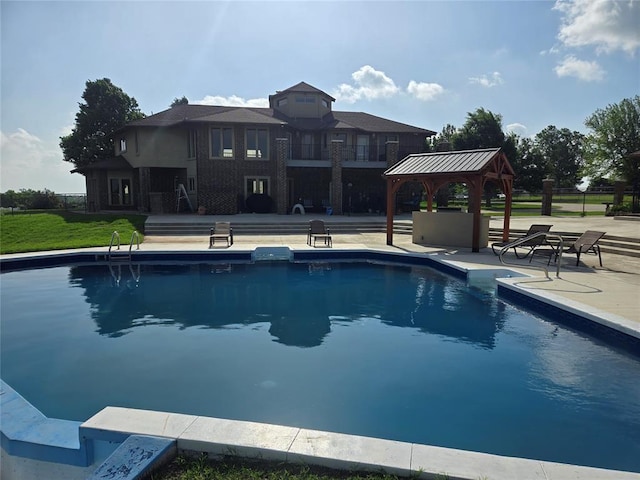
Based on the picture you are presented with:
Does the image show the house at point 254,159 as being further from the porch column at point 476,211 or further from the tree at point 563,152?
the tree at point 563,152

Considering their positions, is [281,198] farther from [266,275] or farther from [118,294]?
[118,294]

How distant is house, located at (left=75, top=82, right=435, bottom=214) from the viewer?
80.0 feet

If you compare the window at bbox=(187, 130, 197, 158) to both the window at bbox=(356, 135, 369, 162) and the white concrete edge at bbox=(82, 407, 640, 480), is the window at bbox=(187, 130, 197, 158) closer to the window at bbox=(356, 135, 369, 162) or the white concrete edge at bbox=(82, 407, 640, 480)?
Answer: the window at bbox=(356, 135, 369, 162)

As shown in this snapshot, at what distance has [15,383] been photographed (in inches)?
222

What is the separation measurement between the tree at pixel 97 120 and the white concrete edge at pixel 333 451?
40356 mm

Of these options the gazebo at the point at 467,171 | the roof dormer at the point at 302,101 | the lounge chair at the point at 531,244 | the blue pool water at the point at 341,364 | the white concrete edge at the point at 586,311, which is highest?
the roof dormer at the point at 302,101

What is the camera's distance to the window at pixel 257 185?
2527cm

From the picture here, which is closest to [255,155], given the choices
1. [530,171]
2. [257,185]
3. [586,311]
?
[257,185]

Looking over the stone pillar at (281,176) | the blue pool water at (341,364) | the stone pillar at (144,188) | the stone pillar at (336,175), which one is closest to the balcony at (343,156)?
the stone pillar at (336,175)

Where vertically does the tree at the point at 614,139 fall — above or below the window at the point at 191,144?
above

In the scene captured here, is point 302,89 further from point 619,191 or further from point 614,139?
point 614,139

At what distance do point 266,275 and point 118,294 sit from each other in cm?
390

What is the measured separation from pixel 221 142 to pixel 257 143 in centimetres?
214

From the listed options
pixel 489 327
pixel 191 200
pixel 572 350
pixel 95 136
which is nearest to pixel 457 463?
pixel 572 350
